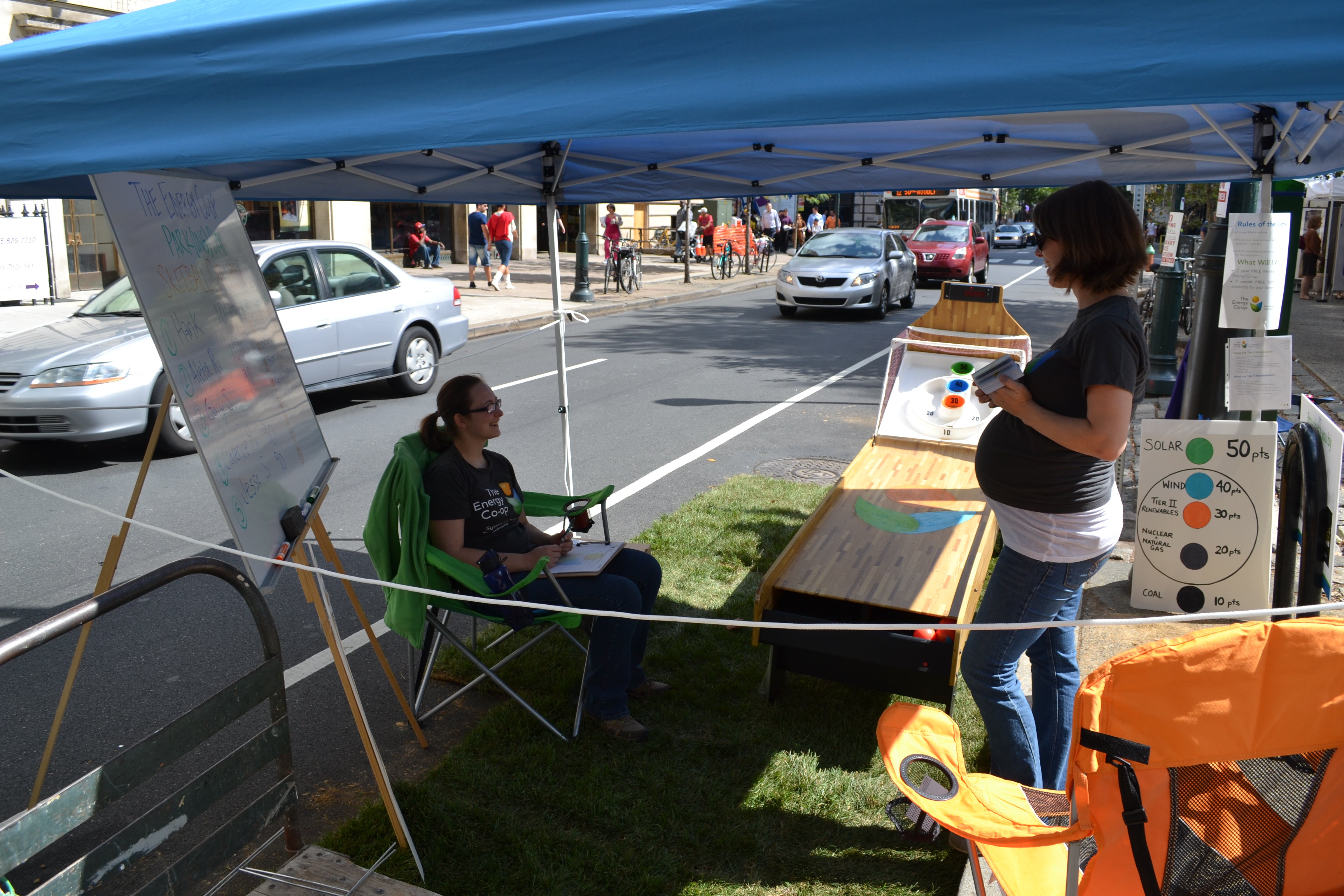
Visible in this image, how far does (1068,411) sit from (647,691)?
Answer: 2.16m

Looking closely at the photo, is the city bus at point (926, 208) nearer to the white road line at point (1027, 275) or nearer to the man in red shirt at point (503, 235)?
the white road line at point (1027, 275)

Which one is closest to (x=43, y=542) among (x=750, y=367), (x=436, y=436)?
(x=436, y=436)

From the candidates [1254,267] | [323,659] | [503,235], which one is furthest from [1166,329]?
[503,235]

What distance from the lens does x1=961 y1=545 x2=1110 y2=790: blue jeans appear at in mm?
2867

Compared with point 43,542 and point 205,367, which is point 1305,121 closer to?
point 205,367

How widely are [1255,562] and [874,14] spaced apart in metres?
3.85

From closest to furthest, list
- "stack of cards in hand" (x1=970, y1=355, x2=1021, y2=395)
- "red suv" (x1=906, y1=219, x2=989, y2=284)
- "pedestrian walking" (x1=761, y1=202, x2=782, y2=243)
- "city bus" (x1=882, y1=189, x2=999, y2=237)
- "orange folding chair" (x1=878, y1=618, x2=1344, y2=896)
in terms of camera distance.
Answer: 1. "orange folding chair" (x1=878, y1=618, x2=1344, y2=896)
2. "stack of cards in hand" (x1=970, y1=355, x2=1021, y2=395)
3. "red suv" (x1=906, y1=219, x2=989, y2=284)
4. "city bus" (x1=882, y1=189, x2=999, y2=237)
5. "pedestrian walking" (x1=761, y1=202, x2=782, y2=243)

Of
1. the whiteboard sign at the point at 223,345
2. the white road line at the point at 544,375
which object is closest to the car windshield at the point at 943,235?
the white road line at the point at 544,375

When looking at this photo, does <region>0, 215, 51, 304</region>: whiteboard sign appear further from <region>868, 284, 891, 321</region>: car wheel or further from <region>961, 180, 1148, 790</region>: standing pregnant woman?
<region>961, 180, 1148, 790</region>: standing pregnant woman

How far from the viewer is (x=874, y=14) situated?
223cm

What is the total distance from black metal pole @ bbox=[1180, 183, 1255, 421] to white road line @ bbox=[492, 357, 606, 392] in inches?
228

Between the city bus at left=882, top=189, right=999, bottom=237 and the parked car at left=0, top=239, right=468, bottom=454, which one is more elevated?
the city bus at left=882, top=189, right=999, bottom=237

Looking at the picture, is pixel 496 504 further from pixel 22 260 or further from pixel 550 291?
pixel 550 291

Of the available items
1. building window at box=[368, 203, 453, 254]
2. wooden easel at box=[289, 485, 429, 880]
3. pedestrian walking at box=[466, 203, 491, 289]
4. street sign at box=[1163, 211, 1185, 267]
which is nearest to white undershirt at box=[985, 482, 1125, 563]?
wooden easel at box=[289, 485, 429, 880]
